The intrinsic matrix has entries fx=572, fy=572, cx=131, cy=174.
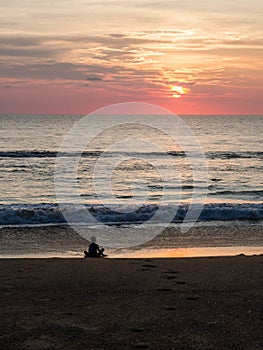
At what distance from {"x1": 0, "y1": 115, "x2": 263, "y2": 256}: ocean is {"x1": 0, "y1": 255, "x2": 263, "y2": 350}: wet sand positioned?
8.81 meters

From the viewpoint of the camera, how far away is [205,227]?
→ 1839cm

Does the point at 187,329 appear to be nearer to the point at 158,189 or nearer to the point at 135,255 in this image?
the point at 135,255

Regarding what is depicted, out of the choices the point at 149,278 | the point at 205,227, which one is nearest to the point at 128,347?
the point at 149,278

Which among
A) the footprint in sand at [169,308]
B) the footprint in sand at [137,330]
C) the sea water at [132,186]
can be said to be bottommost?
the footprint in sand at [137,330]

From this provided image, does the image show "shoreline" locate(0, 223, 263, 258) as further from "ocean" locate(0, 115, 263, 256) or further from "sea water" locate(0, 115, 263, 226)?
"sea water" locate(0, 115, 263, 226)

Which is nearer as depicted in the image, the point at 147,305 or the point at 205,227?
the point at 147,305

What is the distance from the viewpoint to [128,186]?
3231 centimetres

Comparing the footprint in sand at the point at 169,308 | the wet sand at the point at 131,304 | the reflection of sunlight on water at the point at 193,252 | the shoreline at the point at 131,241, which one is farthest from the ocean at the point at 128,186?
the footprint in sand at the point at 169,308

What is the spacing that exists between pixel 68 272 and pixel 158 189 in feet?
67.3

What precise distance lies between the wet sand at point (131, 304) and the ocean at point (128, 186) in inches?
347

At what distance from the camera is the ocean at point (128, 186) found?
2103 cm

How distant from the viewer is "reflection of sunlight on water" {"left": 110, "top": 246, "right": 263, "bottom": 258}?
13.4 meters

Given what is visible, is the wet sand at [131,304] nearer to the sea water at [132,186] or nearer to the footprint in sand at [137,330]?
the footprint in sand at [137,330]

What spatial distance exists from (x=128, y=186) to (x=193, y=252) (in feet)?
61.0
